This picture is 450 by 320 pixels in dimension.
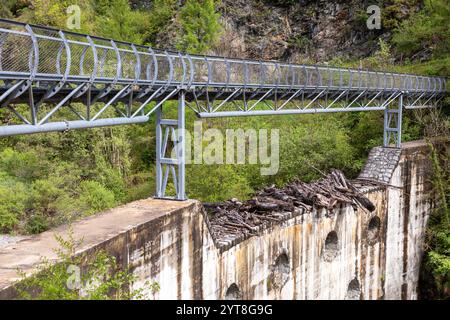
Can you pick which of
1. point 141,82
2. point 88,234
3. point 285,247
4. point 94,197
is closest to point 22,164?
point 94,197

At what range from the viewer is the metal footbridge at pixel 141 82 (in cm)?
887

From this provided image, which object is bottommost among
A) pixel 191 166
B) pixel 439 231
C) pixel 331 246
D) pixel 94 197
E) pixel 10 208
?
pixel 439 231

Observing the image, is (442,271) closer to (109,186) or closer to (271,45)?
(109,186)

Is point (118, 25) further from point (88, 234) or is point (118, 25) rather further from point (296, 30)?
point (88, 234)

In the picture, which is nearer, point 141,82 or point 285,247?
point 141,82

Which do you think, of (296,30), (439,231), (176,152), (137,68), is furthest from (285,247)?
(296,30)

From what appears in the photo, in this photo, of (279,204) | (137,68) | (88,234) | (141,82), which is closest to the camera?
(88,234)

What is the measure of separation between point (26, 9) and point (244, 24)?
52.3 feet

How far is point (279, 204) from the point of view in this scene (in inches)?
671

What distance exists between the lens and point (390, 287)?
2223cm

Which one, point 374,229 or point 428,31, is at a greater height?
point 428,31

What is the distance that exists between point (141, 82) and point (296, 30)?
31904 millimetres

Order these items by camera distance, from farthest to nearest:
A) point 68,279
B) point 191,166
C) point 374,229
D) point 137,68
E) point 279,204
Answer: point 191,166 < point 374,229 < point 279,204 < point 137,68 < point 68,279

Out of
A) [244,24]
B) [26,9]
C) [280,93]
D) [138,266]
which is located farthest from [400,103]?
[26,9]
